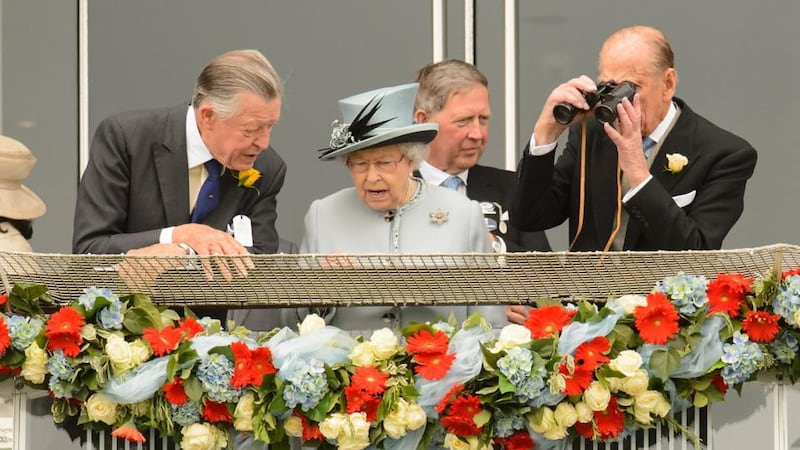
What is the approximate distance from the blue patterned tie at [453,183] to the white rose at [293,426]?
1623mm

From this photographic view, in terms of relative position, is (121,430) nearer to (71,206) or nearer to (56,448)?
(56,448)

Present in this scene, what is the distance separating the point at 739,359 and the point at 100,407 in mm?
1525

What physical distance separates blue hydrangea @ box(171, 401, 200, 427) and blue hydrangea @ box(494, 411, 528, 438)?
2.34ft

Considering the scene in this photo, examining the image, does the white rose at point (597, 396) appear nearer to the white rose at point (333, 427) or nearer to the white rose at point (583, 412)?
the white rose at point (583, 412)

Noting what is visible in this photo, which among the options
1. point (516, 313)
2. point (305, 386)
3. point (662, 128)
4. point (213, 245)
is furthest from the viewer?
point (662, 128)

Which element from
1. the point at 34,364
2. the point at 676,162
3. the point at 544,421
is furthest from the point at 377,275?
the point at 676,162

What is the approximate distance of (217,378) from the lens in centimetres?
407

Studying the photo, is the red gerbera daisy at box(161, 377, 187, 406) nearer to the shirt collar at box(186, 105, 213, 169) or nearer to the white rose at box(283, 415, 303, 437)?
the white rose at box(283, 415, 303, 437)

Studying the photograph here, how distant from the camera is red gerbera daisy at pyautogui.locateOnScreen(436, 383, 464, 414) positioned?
4082 mm

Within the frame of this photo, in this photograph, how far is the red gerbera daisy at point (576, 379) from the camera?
4.08m

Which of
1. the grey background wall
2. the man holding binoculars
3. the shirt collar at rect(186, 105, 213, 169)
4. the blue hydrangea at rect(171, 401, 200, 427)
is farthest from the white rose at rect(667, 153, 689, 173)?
the blue hydrangea at rect(171, 401, 200, 427)

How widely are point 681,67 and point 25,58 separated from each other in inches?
98.0

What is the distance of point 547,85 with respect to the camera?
6.56m

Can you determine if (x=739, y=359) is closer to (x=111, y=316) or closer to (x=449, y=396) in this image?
(x=449, y=396)
